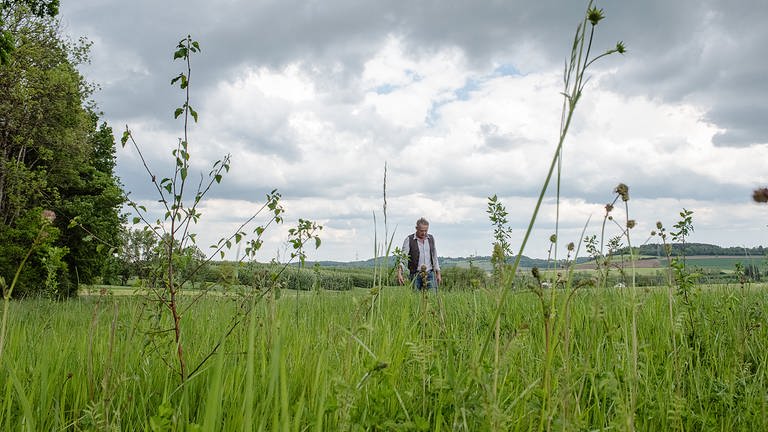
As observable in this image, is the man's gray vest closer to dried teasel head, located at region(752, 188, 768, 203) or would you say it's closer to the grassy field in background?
the grassy field in background

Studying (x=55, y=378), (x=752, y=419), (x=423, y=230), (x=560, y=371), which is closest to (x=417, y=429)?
(x=560, y=371)

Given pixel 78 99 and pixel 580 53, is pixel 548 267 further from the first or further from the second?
pixel 78 99

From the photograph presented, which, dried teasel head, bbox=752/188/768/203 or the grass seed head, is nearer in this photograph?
the grass seed head

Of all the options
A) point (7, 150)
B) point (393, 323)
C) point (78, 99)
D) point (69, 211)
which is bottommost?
point (393, 323)

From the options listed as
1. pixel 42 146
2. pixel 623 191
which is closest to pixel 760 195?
pixel 623 191

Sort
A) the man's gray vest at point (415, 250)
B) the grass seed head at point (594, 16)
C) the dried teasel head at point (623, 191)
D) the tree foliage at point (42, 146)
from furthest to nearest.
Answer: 1. the tree foliage at point (42, 146)
2. the man's gray vest at point (415, 250)
3. the dried teasel head at point (623, 191)
4. the grass seed head at point (594, 16)

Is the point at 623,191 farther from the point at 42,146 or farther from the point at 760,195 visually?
the point at 42,146

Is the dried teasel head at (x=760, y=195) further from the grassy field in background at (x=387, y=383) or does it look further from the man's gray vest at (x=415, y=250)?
the man's gray vest at (x=415, y=250)

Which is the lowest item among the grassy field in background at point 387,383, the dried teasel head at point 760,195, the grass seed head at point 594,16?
the grassy field in background at point 387,383

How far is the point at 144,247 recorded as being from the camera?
13.8 ft

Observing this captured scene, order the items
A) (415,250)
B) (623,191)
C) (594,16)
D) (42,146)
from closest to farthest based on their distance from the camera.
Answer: (594,16) → (623,191) → (415,250) → (42,146)

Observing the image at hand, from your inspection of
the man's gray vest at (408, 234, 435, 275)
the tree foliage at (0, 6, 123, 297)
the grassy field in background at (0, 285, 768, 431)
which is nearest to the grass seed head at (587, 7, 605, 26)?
the grassy field in background at (0, 285, 768, 431)

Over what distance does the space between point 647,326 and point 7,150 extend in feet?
91.1

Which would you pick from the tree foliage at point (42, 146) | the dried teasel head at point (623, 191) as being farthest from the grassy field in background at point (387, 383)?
the tree foliage at point (42, 146)
